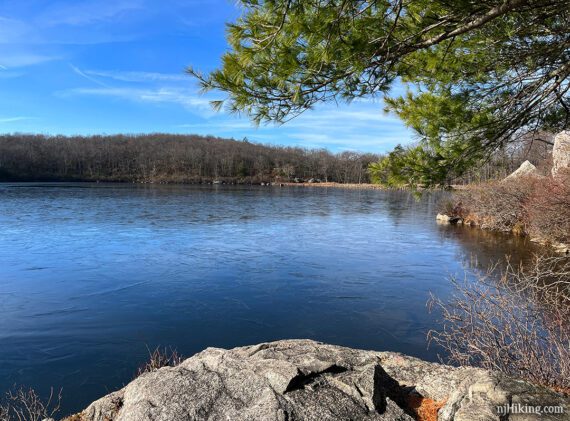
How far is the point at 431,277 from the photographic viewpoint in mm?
14352

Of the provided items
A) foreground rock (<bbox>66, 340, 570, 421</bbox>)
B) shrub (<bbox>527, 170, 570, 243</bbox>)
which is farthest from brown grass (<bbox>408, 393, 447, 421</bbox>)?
shrub (<bbox>527, 170, 570, 243</bbox>)

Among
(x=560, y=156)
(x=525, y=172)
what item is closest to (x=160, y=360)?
(x=560, y=156)

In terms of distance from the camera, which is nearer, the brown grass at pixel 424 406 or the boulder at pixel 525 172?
the brown grass at pixel 424 406

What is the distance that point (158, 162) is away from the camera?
13125 centimetres

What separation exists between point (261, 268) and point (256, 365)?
10.8 m

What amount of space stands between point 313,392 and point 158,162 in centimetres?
13388

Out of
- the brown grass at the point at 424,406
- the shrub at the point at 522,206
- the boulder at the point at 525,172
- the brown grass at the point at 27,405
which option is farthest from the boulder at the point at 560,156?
the brown grass at the point at 27,405

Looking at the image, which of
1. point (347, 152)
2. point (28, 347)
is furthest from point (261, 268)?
point (347, 152)

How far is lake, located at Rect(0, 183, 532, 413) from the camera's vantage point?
8438 millimetres

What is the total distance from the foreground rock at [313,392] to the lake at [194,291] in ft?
9.34

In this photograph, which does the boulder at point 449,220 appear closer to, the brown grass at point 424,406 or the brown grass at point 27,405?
the brown grass at point 27,405

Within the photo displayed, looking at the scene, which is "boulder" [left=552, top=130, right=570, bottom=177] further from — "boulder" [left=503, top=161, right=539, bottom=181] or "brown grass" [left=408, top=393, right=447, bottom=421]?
"brown grass" [left=408, top=393, right=447, bottom=421]

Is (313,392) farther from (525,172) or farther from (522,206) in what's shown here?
(525,172)

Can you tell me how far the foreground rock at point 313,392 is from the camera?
11.1 ft
